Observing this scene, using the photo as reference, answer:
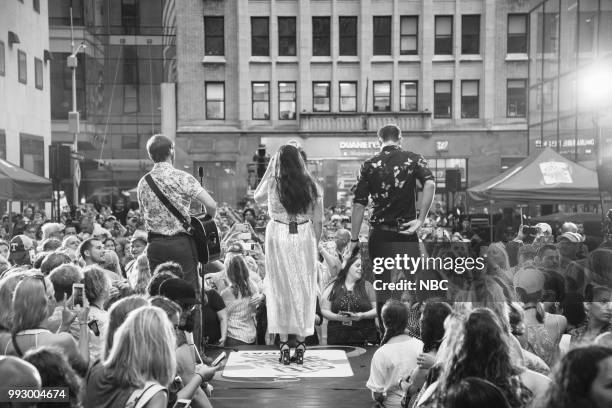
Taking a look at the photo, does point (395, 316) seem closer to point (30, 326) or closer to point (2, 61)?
point (30, 326)

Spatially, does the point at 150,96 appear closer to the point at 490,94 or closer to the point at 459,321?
the point at 490,94

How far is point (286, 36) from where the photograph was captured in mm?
44750

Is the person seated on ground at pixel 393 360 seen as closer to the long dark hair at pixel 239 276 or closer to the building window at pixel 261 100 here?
the long dark hair at pixel 239 276

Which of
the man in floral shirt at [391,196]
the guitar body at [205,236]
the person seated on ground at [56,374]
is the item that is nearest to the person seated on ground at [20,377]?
the person seated on ground at [56,374]

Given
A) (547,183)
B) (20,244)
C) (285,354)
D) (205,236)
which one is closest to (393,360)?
(285,354)

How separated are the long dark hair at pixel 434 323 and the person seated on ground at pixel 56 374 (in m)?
2.22

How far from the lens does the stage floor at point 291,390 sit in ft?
18.9

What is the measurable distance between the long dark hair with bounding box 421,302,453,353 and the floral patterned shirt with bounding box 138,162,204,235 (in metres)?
2.56

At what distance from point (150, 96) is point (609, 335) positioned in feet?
189

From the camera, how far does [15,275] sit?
17.6 feet

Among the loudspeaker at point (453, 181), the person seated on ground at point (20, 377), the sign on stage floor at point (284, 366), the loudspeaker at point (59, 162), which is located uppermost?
the loudspeaker at point (59, 162)

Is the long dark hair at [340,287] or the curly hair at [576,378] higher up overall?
the curly hair at [576,378]

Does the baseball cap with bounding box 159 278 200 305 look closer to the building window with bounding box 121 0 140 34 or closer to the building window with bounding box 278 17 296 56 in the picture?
the building window with bounding box 278 17 296 56

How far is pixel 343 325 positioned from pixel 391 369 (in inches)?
105
